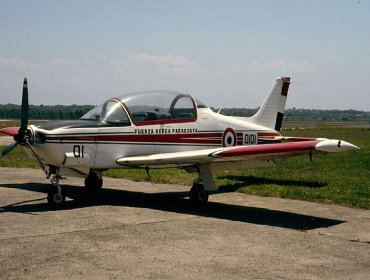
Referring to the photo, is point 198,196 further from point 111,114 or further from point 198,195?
point 111,114

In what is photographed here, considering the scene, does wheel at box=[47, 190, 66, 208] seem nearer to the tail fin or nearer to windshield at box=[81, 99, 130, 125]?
windshield at box=[81, 99, 130, 125]

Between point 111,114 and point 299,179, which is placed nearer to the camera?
point 111,114

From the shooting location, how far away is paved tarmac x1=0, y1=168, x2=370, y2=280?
629cm

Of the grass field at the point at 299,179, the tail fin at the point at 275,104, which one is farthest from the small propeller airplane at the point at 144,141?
the tail fin at the point at 275,104

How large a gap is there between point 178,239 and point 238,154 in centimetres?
262

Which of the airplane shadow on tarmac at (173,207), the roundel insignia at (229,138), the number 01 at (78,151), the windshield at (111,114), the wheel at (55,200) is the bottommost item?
the airplane shadow on tarmac at (173,207)

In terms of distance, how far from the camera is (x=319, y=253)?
725 cm

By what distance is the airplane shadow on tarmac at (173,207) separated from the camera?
9617mm

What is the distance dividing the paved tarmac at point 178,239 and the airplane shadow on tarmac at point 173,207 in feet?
0.07

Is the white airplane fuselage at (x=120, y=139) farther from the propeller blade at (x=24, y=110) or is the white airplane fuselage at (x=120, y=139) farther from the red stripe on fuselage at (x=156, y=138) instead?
the propeller blade at (x=24, y=110)

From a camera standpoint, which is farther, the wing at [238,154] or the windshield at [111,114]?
the windshield at [111,114]

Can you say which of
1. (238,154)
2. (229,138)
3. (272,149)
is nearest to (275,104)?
(229,138)

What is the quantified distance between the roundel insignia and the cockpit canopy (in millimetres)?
1043

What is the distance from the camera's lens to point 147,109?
1152 centimetres
